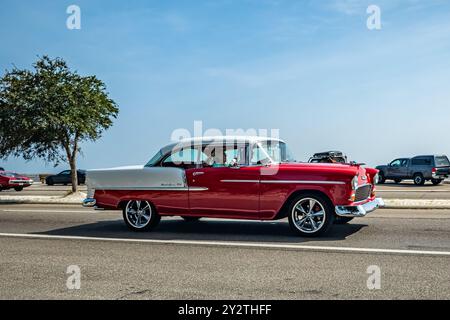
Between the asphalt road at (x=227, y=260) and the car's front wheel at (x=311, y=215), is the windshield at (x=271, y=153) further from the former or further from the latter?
the asphalt road at (x=227, y=260)

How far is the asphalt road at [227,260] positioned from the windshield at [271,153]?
55.4 inches

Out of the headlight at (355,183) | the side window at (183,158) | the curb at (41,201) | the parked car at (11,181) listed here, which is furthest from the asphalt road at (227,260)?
the parked car at (11,181)

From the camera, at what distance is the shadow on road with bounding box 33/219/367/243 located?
9156 mm

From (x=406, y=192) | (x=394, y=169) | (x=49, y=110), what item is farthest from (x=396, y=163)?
(x=49, y=110)

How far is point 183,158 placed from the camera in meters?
10.1

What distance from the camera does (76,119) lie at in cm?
2219

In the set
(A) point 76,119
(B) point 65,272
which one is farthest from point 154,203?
(A) point 76,119

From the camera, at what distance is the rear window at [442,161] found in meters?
33.9

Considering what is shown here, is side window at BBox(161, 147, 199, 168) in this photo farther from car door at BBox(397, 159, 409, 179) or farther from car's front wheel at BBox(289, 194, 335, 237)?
car door at BBox(397, 159, 409, 179)

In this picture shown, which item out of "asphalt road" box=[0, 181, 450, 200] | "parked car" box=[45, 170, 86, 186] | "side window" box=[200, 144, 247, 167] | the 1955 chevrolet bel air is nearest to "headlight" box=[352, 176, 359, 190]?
the 1955 chevrolet bel air

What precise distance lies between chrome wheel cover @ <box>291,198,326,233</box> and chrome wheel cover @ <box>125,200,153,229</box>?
118 inches

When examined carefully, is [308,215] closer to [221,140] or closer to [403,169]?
[221,140]
